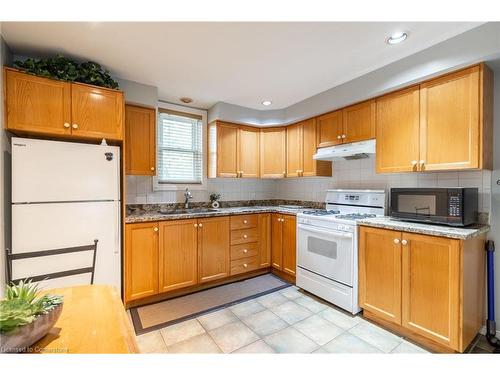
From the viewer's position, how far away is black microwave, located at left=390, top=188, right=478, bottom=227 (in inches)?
68.1

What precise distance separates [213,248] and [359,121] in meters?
2.31

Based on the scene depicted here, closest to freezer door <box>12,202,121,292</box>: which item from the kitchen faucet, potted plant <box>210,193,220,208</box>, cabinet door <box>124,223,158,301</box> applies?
cabinet door <box>124,223,158,301</box>

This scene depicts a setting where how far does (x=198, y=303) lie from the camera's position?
8.16ft

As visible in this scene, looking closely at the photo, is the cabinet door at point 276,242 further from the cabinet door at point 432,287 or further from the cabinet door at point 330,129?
the cabinet door at point 432,287

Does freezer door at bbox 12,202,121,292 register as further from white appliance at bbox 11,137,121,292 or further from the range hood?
the range hood

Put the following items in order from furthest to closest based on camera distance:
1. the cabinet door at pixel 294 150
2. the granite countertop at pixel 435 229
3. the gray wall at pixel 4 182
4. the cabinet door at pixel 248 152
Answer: the cabinet door at pixel 248 152 < the cabinet door at pixel 294 150 < the gray wall at pixel 4 182 < the granite countertop at pixel 435 229

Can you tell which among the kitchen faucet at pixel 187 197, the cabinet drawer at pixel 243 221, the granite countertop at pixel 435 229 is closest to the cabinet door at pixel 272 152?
the cabinet drawer at pixel 243 221

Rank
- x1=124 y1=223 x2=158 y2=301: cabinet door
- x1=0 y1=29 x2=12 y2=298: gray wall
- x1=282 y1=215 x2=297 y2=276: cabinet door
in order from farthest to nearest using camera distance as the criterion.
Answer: x1=282 y1=215 x2=297 y2=276: cabinet door < x1=124 y1=223 x2=158 y2=301: cabinet door < x1=0 y1=29 x2=12 y2=298: gray wall

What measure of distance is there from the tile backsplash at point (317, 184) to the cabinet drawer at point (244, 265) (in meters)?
1.02

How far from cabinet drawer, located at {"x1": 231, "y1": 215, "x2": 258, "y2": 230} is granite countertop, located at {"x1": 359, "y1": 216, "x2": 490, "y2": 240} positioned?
1.51 meters

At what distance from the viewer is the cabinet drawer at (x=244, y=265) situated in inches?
119
